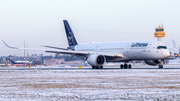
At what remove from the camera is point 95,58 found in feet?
138

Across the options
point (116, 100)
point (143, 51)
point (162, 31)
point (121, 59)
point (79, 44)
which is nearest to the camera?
point (116, 100)

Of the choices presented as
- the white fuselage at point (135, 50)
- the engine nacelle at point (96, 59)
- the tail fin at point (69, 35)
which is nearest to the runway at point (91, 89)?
the white fuselage at point (135, 50)

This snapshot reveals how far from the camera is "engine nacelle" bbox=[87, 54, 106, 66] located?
42.2m

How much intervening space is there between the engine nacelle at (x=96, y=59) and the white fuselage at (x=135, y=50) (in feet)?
7.98

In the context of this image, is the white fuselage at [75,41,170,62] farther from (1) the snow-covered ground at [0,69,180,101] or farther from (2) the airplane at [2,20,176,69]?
(1) the snow-covered ground at [0,69,180,101]

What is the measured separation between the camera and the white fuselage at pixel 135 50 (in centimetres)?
4075

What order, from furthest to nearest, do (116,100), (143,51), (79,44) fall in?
1. (79,44)
2. (143,51)
3. (116,100)

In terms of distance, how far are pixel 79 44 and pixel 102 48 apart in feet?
25.3

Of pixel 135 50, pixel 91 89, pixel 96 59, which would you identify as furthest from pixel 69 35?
pixel 91 89

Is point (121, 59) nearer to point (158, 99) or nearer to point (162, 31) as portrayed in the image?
point (158, 99)

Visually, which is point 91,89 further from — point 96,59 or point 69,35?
point 69,35

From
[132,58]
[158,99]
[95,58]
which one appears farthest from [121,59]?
[158,99]

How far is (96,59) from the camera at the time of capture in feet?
139

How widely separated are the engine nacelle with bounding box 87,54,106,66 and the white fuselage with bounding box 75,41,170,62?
2.43m
